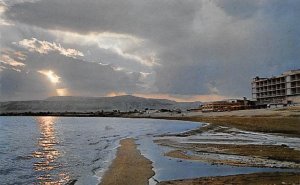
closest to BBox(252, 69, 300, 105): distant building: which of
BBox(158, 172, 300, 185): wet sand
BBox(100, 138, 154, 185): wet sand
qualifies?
BBox(100, 138, 154, 185): wet sand

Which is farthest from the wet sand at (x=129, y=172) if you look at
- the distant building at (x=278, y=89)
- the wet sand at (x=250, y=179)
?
the distant building at (x=278, y=89)

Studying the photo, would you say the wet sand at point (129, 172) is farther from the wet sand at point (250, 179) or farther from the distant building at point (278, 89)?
the distant building at point (278, 89)

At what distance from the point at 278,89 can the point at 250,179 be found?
14673 cm

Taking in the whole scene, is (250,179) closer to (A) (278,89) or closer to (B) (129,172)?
(B) (129,172)

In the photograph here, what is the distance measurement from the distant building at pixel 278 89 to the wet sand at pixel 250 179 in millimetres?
118303

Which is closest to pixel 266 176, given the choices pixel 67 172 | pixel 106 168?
pixel 106 168

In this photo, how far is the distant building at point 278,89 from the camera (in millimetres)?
143250

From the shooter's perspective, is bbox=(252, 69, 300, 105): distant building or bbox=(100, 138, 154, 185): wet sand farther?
bbox=(252, 69, 300, 105): distant building

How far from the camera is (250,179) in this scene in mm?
17422

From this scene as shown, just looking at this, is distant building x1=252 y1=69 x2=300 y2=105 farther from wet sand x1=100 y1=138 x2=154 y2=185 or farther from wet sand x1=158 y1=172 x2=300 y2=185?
wet sand x1=158 y1=172 x2=300 y2=185

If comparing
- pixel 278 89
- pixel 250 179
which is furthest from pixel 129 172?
pixel 278 89

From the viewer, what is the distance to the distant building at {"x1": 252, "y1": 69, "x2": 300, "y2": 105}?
143250 millimetres

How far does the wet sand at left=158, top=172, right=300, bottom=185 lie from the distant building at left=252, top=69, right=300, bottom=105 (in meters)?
118

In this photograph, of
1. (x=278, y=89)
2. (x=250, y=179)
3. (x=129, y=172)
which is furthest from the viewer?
(x=278, y=89)
